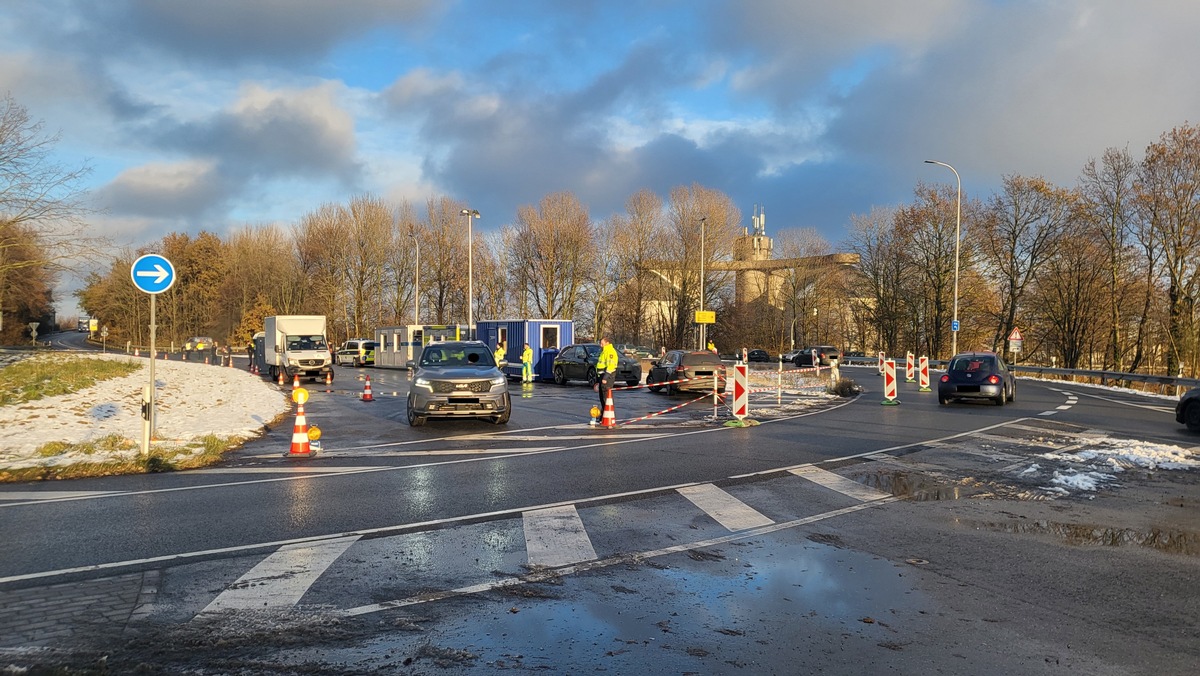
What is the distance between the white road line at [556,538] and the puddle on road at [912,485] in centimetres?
395

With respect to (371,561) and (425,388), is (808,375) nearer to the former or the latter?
(425,388)

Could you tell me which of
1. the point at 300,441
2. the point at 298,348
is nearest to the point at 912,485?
the point at 300,441

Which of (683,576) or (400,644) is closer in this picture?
(400,644)

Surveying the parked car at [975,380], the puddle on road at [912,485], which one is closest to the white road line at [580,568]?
the puddle on road at [912,485]

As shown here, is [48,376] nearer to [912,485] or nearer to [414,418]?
[414,418]

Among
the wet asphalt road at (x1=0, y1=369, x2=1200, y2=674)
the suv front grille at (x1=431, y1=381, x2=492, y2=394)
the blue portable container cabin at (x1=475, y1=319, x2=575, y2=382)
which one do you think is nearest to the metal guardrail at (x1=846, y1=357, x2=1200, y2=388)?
the wet asphalt road at (x1=0, y1=369, x2=1200, y2=674)

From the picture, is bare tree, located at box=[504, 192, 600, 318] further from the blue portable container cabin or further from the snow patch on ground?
the snow patch on ground

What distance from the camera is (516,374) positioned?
3384 cm

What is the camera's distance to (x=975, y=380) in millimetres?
20594

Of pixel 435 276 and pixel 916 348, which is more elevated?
pixel 435 276

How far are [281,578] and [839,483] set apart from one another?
260 inches

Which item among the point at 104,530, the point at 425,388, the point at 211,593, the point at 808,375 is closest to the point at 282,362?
the point at 425,388

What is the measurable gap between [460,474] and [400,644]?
19.2 feet

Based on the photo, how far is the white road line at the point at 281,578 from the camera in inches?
191
